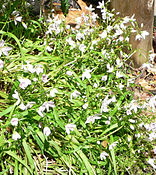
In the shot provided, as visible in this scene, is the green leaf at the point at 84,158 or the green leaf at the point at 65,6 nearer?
the green leaf at the point at 84,158

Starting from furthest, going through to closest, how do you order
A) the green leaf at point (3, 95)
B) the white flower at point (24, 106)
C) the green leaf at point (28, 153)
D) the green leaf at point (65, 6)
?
the green leaf at point (65, 6), the green leaf at point (3, 95), the green leaf at point (28, 153), the white flower at point (24, 106)

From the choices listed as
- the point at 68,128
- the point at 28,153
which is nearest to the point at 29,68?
the point at 68,128

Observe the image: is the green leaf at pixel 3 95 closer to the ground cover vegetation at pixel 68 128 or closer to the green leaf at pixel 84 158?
the ground cover vegetation at pixel 68 128

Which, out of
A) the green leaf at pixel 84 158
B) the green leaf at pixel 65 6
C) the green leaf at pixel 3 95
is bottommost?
the green leaf at pixel 84 158

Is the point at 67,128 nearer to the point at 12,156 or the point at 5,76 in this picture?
the point at 12,156

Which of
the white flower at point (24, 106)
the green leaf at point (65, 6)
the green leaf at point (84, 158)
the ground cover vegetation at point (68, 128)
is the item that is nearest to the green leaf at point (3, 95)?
the ground cover vegetation at point (68, 128)

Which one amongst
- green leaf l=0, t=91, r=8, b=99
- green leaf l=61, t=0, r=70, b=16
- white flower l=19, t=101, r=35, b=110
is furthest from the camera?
green leaf l=61, t=0, r=70, b=16

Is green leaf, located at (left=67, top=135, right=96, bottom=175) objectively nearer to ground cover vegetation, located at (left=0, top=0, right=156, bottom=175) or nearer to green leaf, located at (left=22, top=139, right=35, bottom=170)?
ground cover vegetation, located at (left=0, top=0, right=156, bottom=175)

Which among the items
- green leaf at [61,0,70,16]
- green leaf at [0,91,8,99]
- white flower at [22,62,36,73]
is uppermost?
green leaf at [61,0,70,16]

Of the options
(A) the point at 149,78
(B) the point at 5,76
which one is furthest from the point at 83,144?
(A) the point at 149,78

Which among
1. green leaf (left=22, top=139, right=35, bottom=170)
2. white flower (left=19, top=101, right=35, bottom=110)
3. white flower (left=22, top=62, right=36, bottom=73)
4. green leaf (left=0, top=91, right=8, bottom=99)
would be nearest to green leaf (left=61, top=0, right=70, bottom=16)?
green leaf (left=0, top=91, right=8, bottom=99)

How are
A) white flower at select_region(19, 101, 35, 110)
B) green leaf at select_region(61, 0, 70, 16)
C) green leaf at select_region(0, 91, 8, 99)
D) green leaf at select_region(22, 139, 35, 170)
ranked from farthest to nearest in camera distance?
1. green leaf at select_region(61, 0, 70, 16)
2. green leaf at select_region(0, 91, 8, 99)
3. green leaf at select_region(22, 139, 35, 170)
4. white flower at select_region(19, 101, 35, 110)
